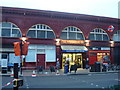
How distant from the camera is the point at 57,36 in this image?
2580 cm

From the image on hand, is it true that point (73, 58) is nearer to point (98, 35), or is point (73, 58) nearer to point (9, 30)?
point (98, 35)

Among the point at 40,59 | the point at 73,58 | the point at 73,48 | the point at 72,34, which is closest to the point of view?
the point at 40,59

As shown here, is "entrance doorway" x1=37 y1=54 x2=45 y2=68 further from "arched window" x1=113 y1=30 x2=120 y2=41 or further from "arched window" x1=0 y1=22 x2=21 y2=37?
"arched window" x1=113 y1=30 x2=120 y2=41

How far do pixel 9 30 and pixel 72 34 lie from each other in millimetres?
10039

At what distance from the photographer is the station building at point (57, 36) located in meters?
23.9

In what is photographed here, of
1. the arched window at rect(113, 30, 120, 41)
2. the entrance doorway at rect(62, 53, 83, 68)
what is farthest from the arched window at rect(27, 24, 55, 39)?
the arched window at rect(113, 30, 120, 41)

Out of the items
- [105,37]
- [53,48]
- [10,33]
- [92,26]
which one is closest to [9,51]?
[10,33]

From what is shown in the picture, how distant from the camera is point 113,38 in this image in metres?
30.2

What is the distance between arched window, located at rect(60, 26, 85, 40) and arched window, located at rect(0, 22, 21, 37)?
707cm

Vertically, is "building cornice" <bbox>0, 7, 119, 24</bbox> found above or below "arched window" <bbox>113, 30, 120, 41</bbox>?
above

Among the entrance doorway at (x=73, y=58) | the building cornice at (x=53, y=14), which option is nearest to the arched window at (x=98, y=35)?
the building cornice at (x=53, y=14)

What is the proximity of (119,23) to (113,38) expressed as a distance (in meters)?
3.18

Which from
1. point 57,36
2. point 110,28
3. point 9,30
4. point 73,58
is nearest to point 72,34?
point 57,36

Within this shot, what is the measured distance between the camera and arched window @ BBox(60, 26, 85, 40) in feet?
87.8
